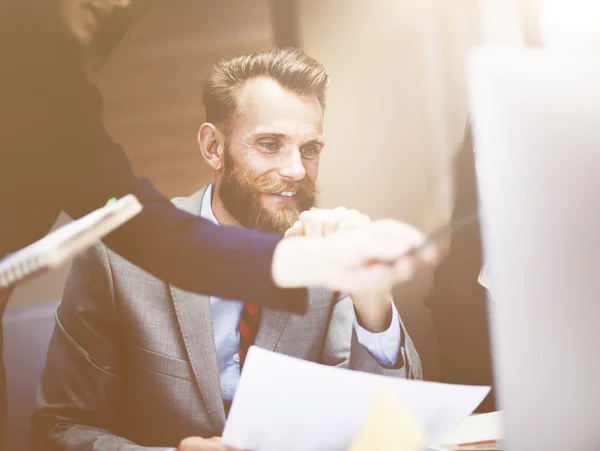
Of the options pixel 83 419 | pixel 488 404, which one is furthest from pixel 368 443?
pixel 83 419

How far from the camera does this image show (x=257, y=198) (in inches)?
40.4

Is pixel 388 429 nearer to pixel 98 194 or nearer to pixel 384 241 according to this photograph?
pixel 384 241

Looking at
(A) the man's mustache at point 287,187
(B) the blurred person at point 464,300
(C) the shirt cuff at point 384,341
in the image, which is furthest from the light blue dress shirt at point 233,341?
(A) the man's mustache at point 287,187

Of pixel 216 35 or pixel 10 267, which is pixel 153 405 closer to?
pixel 10 267

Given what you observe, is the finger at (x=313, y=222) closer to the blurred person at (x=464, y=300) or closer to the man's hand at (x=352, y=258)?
the man's hand at (x=352, y=258)

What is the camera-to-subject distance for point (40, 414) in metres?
1.01

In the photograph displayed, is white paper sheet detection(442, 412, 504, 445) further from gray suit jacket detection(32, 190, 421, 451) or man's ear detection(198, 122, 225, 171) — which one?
man's ear detection(198, 122, 225, 171)

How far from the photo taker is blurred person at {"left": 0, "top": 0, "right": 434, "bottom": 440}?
0.96 m

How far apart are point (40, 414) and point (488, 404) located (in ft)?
2.77

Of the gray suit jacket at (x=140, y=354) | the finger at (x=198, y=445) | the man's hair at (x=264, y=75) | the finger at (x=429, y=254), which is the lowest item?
the finger at (x=198, y=445)

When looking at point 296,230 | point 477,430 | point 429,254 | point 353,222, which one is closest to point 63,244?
point 296,230

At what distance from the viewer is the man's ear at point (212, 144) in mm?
1035

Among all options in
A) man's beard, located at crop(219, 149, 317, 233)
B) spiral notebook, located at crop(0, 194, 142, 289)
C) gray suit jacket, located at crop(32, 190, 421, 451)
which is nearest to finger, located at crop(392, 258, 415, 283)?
gray suit jacket, located at crop(32, 190, 421, 451)

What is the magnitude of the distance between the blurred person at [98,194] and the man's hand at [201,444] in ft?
0.83
